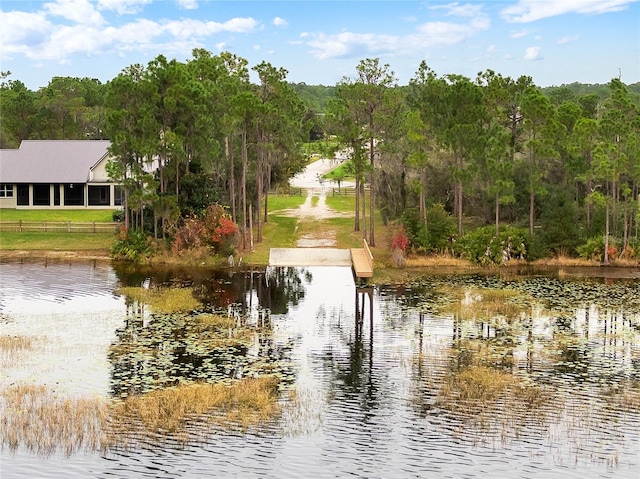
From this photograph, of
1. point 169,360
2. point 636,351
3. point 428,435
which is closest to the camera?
point 428,435

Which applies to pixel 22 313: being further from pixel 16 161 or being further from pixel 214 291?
pixel 16 161

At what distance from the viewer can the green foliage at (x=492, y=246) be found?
4403 cm

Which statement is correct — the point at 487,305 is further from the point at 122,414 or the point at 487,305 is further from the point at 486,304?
the point at 122,414

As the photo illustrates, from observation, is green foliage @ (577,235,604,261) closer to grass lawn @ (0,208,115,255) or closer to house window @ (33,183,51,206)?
grass lawn @ (0,208,115,255)

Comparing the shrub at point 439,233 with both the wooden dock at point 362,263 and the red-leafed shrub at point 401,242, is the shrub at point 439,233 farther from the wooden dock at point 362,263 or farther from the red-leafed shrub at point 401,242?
the wooden dock at point 362,263

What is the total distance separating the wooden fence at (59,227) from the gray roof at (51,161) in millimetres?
10544

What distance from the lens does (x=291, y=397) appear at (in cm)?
2169

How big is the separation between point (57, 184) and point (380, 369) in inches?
1774

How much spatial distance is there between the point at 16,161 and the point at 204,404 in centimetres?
4896

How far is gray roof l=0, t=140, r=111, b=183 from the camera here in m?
62.1

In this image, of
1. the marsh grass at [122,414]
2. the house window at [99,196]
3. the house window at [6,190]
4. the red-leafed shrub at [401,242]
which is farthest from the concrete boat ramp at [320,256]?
the house window at [6,190]

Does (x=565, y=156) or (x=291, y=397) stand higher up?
(x=565, y=156)

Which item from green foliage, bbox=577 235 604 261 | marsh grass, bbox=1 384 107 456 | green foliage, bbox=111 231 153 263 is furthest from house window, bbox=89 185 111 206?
marsh grass, bbox=1 384 107 456

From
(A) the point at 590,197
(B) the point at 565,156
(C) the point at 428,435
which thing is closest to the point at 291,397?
(C) the point at 428,435
